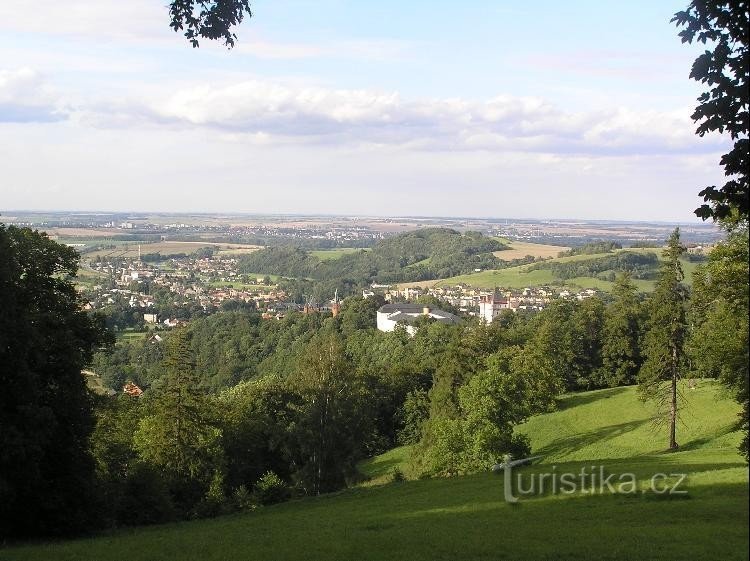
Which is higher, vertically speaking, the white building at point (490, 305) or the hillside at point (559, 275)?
the hillside at point (559, 275)

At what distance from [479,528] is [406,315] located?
10887 cm

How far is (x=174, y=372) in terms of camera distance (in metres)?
33.9

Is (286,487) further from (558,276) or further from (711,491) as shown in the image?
(558,276)

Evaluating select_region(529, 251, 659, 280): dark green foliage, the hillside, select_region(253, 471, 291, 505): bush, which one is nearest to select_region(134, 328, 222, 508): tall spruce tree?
select_region(253, 471, 291, 505): bush

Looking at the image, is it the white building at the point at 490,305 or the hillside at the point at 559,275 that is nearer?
the white building at the point at 490,305

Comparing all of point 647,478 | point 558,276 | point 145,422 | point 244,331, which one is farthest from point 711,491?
point 558,276

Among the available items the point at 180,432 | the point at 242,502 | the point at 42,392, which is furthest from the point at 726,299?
the point at 180,432

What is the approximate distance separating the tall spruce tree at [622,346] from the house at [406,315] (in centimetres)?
4813

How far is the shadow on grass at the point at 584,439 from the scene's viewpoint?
40.2m

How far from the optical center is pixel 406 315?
126250 mm

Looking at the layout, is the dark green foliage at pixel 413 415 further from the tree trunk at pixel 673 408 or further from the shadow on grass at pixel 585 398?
the tree trunk at pixel 673 408

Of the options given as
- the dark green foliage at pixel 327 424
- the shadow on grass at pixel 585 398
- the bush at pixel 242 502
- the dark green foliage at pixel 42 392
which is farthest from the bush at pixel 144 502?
the shadow on grass at pixel 585 398

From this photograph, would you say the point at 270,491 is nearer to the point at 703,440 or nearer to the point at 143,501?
the point at 143,501

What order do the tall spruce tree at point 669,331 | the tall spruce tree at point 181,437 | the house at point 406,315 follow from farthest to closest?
the house at point 406,315 → the tall spruce tree at point 669,331 → the tall spruce tree at point 181,437
